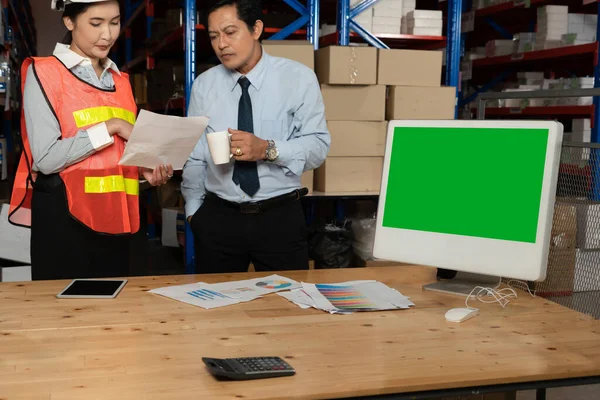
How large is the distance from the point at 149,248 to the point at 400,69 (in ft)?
10.3

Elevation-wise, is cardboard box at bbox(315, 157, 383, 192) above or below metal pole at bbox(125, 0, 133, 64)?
below

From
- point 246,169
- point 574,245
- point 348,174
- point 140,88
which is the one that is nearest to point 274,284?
point 246,169

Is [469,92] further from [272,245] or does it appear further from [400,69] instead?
[272,245]

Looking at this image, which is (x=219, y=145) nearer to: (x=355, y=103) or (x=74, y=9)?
(x=74, y=9)

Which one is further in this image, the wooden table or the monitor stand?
the monitor stand

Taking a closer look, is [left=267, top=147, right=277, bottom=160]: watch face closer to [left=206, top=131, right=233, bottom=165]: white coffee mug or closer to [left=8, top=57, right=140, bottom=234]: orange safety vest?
[left=206, top=131, right=233, bottom=165]: white coffee mug

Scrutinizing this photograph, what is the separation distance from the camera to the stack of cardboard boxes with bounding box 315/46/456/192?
4012mm

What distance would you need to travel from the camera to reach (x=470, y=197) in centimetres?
192

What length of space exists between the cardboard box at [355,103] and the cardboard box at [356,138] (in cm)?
4

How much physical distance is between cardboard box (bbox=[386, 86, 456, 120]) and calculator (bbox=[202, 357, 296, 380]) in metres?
2.92

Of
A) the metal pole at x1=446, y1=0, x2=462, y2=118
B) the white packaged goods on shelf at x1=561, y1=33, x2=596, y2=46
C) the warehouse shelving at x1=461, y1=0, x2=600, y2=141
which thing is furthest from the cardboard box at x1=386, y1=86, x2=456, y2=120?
the white packaged goods on shelf at x1=561, y1=33, x2=596, y2=46

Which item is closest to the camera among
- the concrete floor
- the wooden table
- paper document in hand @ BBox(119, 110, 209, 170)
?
the wooden table

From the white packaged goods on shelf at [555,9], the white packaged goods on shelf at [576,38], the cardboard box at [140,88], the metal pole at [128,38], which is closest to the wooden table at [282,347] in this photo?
the white packaged goods on shelf at [576,38]

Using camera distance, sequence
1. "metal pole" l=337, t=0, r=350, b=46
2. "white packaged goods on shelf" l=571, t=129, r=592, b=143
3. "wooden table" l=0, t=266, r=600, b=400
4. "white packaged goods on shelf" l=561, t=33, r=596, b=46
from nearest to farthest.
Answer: "wooden table" l=0, t=266, r=600, b=400, "metal pole" l=337, t=0, r=350, b=46, "white packaged goods on shelf" l=571, t=129, r=592, b=143, "white packaged goods on shelf" l=561, t=33, r=596, b=46
